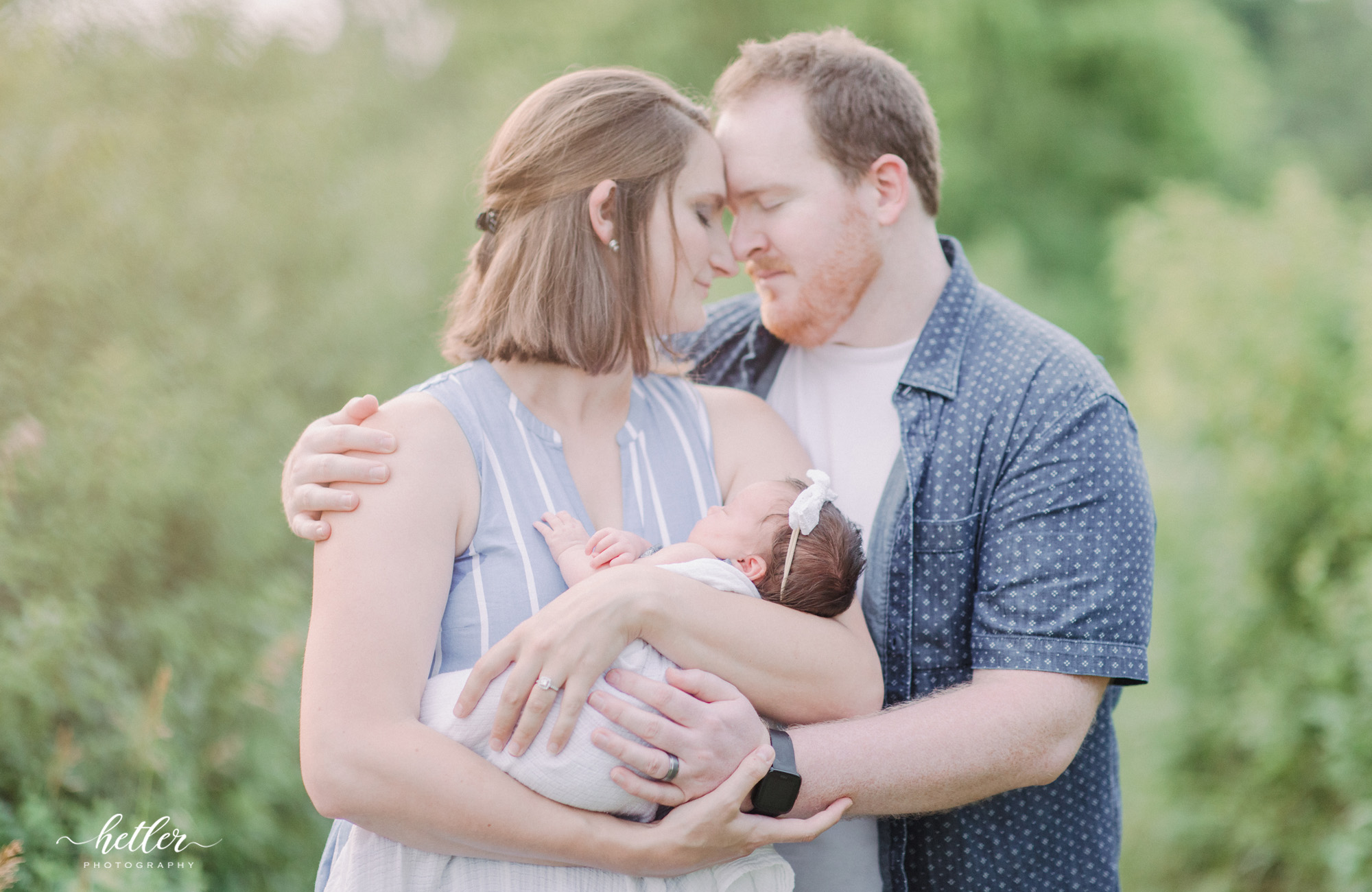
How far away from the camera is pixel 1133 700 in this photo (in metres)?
5.12

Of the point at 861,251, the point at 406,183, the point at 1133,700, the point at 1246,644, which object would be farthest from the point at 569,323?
the point at 1133,700

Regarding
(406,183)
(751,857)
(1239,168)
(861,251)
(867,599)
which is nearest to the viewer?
(751,857)

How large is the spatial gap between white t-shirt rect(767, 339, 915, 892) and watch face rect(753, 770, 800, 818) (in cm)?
43

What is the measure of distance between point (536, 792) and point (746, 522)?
622mm

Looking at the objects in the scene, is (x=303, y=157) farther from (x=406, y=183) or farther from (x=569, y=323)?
(x=569, y=323)

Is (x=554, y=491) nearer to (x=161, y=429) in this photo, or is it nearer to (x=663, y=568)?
(x=663, y=568)

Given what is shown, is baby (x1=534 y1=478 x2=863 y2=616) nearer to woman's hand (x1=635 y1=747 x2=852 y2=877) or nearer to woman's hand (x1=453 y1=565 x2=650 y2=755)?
woman's hand (x1=453 y1=565 x2=650 y2=755)

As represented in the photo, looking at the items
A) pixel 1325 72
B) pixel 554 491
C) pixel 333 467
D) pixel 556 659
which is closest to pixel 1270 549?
pixel 554 491

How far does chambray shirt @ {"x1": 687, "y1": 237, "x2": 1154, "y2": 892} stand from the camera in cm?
200

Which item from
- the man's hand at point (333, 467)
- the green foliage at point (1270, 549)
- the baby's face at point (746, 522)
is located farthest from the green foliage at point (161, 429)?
the green foliage at point (1270, 549)

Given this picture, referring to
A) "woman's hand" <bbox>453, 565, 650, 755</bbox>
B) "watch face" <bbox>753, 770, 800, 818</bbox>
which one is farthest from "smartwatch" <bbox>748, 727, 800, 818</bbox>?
"woman's hand" <bbox>453, 565, 650, 755</bbox>

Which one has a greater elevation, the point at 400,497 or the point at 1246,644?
the point at 400,497

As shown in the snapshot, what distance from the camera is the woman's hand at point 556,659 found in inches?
63.8

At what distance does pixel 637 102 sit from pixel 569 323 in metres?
0.46
